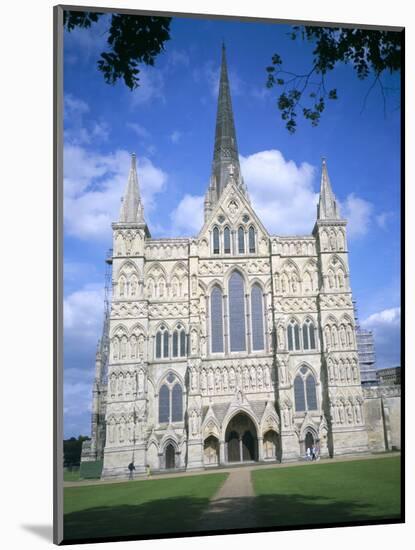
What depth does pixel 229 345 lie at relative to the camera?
1697cm

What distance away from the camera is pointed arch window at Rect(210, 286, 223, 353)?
56.1 feet

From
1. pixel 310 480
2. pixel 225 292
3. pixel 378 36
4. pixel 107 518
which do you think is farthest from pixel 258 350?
pixel 378 36

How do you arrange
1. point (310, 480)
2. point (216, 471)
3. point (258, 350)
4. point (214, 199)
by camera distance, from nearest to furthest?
point (310, 480) < point (216, 471) < point (258, 350) < point (214, 199)

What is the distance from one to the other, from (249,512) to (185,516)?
3.82 feet

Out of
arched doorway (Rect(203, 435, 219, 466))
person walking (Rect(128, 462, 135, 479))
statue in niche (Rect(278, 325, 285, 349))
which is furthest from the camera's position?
statue in niche (Rect(278, 325, 285, 349))

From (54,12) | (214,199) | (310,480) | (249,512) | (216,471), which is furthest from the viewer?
(214,199)

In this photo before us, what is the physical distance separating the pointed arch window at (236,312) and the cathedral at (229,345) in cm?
3

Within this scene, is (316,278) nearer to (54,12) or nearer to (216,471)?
(216,471)

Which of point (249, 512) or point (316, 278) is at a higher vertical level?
point (316, 278)

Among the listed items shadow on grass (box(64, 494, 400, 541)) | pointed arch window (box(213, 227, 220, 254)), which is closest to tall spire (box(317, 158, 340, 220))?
pointed arch window (box(213, 227, 220, 254))

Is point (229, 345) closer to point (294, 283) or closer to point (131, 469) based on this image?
point (294, 283)

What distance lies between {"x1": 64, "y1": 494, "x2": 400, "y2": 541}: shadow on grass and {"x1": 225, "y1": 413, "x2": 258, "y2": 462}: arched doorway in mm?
4712

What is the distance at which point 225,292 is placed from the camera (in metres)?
17.5

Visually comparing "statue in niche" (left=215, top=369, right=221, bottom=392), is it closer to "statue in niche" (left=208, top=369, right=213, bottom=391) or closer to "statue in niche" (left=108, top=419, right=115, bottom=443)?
"statue in niche" (left=208, top=369, right=213, bottom=391)
